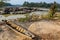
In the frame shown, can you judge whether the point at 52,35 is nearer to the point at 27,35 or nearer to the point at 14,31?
the point at 27,35

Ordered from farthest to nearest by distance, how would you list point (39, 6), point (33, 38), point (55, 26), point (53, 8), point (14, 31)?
point (39, 6)
point (53, 8)
point (55, 26)
point (14, 31)
point (33, 38)

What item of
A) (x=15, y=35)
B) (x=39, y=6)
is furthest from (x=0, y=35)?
(x=39, y=6)

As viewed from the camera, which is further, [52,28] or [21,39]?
[52,28]

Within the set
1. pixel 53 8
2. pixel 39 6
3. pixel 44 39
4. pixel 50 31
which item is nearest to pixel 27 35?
pixel 44 39

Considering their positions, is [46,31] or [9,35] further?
[46,31]

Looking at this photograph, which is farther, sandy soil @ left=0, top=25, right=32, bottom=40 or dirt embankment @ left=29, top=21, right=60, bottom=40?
dirt embankment @ left=29, top=21, right=60, bottom=40

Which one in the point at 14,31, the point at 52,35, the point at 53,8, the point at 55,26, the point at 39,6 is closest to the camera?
the point at 52,35

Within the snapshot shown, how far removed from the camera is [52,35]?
5.07 meters

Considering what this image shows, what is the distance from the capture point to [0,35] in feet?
16.9

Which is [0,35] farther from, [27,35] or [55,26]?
[55,26]

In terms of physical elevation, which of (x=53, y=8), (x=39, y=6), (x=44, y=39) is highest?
(x=44, y=39)

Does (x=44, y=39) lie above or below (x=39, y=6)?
above

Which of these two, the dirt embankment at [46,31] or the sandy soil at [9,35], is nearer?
the sandy soil at [9,35]

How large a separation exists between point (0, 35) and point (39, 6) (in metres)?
21.8
